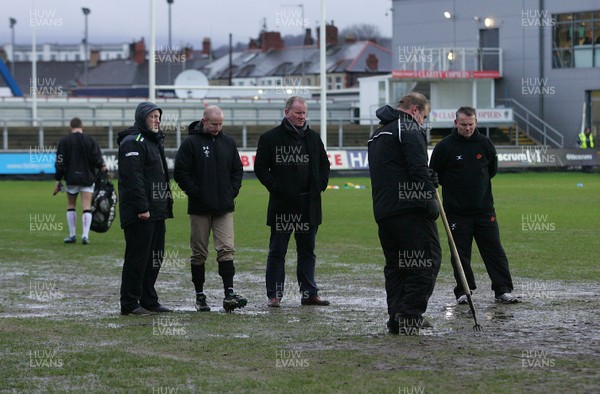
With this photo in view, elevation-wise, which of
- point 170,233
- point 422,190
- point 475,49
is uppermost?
point 475,49

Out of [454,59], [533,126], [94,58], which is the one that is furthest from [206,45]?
[533,126]

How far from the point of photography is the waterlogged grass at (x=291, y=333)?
833 cm

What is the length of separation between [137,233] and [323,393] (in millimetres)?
4557

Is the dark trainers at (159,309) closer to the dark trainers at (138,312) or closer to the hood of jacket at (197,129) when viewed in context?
the dark trainers at (138,312)

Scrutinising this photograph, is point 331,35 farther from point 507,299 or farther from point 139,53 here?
point 507,299

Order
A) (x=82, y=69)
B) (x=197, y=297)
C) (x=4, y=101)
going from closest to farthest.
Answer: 1. (x=197, y=297)
2. (x=4, y=101)
3. (x=82, y=69)

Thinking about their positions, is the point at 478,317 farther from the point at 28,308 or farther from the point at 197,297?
the point at 28,308

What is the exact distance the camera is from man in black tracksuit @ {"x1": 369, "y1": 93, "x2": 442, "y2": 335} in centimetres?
1039

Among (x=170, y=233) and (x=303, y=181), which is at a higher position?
(x=303, y=181)

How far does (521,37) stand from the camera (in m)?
62.7

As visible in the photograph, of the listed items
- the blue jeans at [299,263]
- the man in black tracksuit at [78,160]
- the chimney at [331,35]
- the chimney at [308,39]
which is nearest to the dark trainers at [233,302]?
the blue jeans at [299,263]

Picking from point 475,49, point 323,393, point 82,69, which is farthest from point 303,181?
point 82,69

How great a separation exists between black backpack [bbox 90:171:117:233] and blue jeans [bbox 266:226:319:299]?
7.71 metres

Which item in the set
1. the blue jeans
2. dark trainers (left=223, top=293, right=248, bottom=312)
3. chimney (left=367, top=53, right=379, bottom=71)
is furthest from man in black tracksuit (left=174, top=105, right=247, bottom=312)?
chimney (left=367, top=53, right=379, bottom=71)
